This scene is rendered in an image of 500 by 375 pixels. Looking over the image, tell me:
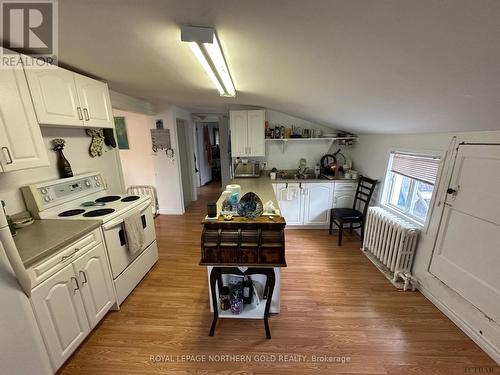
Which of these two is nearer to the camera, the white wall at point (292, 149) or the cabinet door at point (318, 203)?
the cabinet door at point (318, 203)

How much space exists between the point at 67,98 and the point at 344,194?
3.77m

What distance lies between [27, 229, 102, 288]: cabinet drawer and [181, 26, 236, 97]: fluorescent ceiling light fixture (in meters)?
1.60

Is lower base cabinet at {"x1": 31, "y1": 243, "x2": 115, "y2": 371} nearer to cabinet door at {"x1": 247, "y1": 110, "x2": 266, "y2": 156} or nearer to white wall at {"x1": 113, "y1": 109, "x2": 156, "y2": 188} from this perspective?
cabinet door at {"x1": 247, "y1": 110, "x2": 266, "y2": 156}

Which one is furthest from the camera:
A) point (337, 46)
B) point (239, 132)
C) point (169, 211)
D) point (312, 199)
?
point (169, 211)

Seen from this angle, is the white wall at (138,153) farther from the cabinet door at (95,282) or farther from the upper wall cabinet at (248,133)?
the cabinet door at (95,282)

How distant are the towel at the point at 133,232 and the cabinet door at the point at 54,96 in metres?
1.04

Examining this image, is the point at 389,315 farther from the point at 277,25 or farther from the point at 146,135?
the point at 146,135

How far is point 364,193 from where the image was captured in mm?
3203

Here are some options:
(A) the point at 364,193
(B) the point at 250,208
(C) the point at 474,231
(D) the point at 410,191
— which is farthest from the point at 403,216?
(B) the point at 250,208

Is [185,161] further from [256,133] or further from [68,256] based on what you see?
[68,256]

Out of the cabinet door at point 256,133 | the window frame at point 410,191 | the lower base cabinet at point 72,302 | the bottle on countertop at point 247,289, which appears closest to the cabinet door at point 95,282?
the lower base cabinet at point 72,302

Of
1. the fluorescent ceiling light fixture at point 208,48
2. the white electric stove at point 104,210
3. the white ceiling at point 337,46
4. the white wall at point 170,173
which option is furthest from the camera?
the white wall at point 170,173

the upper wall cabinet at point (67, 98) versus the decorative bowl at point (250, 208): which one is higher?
the upper wall cabinet at point (67, 98)

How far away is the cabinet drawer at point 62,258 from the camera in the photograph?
1.25 m
